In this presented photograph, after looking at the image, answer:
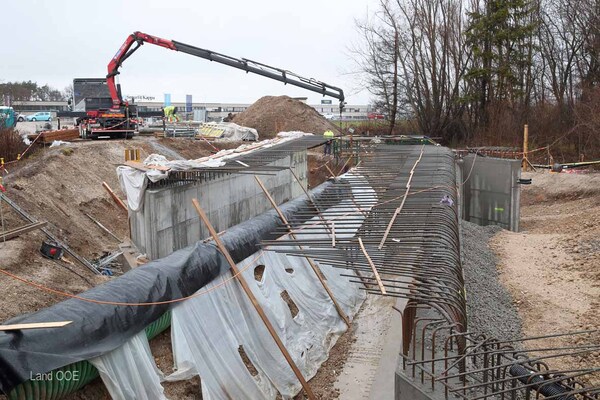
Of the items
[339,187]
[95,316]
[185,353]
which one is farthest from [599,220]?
[95,316]

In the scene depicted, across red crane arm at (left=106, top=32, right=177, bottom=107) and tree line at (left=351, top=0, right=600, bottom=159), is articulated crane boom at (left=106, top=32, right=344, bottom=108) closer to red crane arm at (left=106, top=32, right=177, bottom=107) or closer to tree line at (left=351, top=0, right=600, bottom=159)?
red crane arm at (left=106, top=32, right=177, bottom=107)

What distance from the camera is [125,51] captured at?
26.2 meters

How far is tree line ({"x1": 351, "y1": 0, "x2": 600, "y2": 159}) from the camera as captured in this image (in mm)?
39344

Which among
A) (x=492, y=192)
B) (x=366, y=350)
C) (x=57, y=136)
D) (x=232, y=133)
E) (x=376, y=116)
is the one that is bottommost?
(x=366, y=350)

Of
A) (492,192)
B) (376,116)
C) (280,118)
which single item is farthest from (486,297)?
(376,116)

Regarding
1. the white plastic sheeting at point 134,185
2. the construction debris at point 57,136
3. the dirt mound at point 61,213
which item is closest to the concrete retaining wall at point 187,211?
the white plastic sheeting at point 134,185

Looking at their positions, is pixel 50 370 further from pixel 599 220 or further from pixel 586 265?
pixel 599 220

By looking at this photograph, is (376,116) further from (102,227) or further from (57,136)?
(102,227)

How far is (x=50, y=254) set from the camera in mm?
12562

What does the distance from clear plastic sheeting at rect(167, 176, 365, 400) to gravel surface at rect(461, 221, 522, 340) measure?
3.21 m

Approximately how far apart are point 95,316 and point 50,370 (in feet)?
3.66

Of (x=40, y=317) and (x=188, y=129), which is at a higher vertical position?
(x=188, y=129)

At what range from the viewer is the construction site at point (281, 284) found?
6832 mm

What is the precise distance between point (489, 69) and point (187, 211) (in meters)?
33.1
